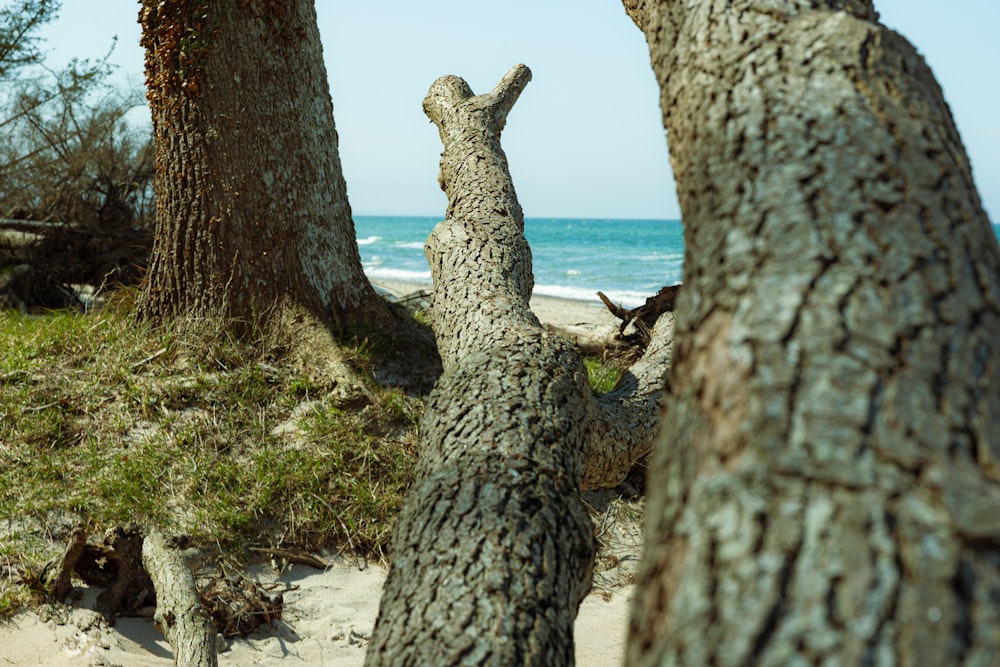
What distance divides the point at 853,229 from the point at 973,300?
0.19 m

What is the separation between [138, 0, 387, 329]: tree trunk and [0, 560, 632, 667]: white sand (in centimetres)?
197

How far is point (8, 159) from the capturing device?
34.2ft

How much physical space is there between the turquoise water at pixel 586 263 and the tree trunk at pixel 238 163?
11771mm

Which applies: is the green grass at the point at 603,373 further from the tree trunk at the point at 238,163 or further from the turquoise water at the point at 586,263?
the turquoise water at the point at 586,263

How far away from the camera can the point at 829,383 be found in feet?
3.83

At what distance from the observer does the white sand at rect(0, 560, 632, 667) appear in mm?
3428

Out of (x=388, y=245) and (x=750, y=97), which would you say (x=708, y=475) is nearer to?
(x=750, y=97)

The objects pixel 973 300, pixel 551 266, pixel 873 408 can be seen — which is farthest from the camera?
pixel 551 266

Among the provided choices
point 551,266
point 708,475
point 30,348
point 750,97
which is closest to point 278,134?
point 30,348

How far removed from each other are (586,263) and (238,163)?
32.0 meters

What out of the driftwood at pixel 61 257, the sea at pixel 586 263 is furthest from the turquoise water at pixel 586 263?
the driftwood at pixel 61 257

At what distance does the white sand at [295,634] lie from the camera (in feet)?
11.2

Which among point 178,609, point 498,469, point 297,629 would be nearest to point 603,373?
point 297,629

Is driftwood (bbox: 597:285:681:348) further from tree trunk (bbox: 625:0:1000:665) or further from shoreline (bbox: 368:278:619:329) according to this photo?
tree trunk (bbox: 625:0:1000:665)
